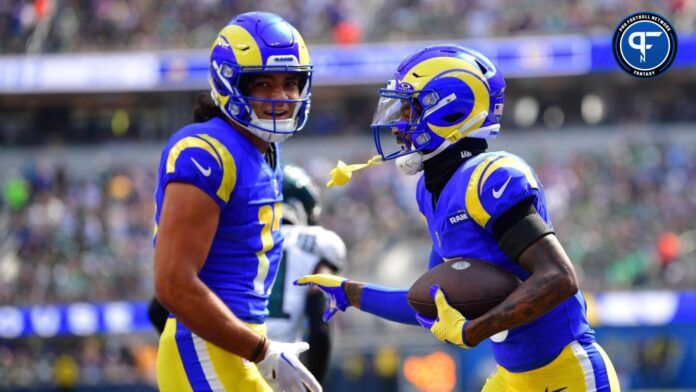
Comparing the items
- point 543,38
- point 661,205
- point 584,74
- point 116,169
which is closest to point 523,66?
point 543,38

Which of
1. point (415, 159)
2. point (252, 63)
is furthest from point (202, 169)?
point (415, 159)

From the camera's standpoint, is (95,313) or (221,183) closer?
(221,183)

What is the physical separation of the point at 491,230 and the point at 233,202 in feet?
3.04

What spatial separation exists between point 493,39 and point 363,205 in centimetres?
446

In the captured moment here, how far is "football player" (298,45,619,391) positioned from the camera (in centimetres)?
355

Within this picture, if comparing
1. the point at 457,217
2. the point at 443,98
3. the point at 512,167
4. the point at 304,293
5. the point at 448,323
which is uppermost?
the point at 443,98

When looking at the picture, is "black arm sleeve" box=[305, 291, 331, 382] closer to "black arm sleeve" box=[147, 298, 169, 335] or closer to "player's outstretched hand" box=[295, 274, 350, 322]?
"black arm sleeve" box=[147, 298, 169, 335]

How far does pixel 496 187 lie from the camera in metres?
3.63

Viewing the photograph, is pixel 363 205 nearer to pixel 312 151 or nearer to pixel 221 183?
pixel 312 151

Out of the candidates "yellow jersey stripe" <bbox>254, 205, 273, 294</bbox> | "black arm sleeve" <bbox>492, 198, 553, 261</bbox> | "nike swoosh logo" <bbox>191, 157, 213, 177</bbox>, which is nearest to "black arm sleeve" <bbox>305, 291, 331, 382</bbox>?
"yellow jersey stripe" <bbox>254, 205, 273, 294</bbox>

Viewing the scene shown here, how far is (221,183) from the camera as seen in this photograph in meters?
3.75

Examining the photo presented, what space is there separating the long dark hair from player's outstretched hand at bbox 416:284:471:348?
1251 mm

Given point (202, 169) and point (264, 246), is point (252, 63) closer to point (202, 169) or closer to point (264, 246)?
point (202, 169)
